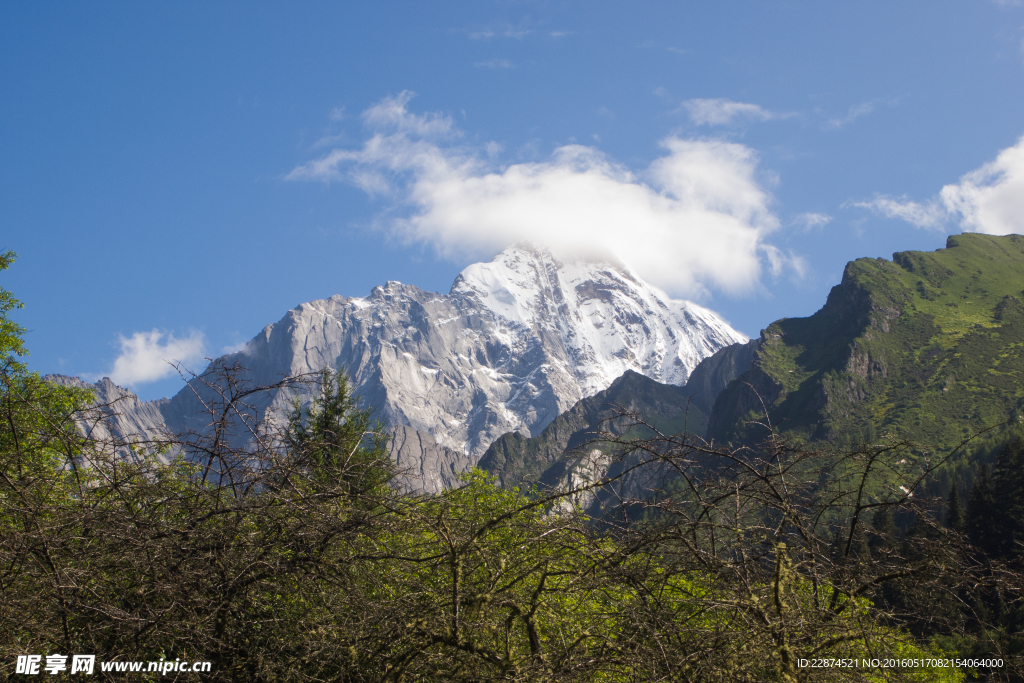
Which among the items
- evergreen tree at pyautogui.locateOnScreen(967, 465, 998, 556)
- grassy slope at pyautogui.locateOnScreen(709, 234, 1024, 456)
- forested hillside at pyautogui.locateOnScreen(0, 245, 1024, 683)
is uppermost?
grassy slope at pyautogui.locateOnScreen(709, 234, 1024, 456)

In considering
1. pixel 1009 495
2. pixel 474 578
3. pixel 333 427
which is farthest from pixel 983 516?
pixel 474 578

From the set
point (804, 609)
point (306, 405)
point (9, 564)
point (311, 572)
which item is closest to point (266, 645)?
point (311, 572)

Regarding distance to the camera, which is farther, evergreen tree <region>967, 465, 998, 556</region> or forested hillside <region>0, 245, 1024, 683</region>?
evergreen tree <region>967, 465, 998, 556</region>

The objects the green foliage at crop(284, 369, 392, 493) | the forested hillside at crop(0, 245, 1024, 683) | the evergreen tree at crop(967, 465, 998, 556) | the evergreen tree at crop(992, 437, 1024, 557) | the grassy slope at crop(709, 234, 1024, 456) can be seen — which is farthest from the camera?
the grassy slope at crop(709, 234, 1024, 456)

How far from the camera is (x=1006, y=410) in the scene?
A: 11156 cm

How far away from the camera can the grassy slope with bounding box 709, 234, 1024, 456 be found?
121500 mm

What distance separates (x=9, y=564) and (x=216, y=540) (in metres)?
2.22

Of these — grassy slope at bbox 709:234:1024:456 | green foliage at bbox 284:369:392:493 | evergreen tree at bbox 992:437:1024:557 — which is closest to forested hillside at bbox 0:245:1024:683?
green foliage at bbox 284:369:392:493

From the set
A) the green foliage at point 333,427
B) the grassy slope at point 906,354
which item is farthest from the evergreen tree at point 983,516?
the grassy slope at point 906,354

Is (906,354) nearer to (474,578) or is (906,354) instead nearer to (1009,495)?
(1009,495)

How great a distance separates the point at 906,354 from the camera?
5906 inches

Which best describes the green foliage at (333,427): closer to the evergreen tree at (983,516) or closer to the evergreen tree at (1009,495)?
the evergreen tree at (1009,495)

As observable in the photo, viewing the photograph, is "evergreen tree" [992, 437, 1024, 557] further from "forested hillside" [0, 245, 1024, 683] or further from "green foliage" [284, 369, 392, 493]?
"forested hillside" [0, 245, 1024, 683]

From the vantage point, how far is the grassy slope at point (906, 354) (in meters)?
122
